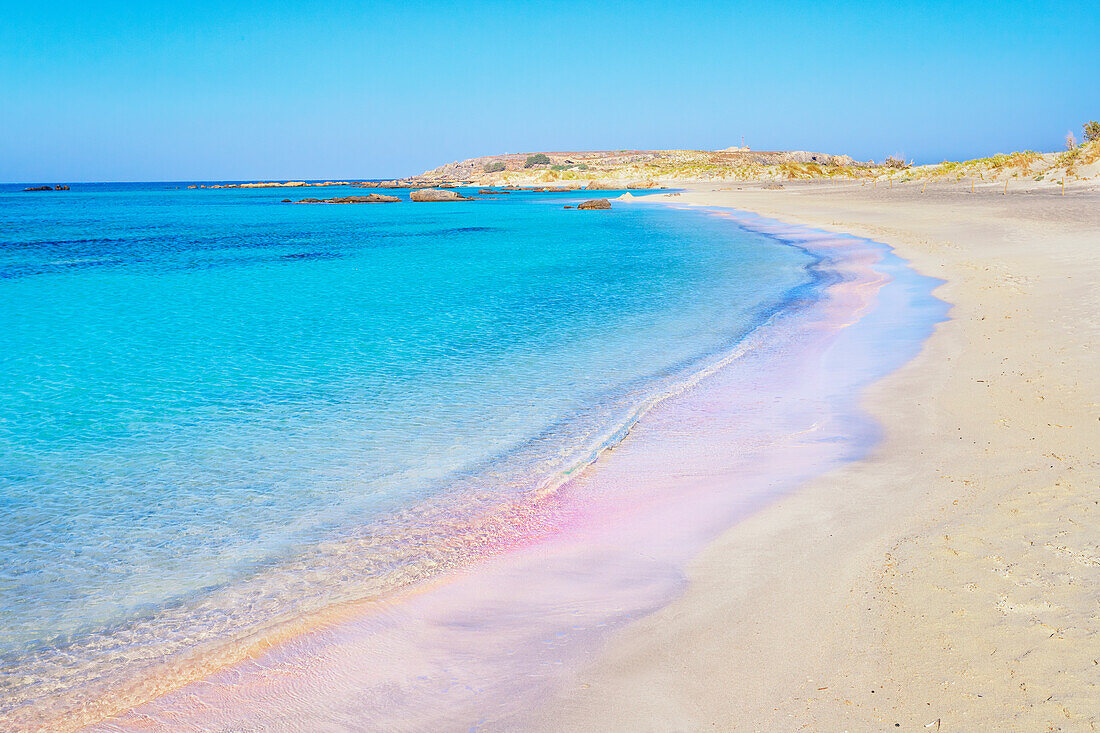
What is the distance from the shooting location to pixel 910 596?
4449 millimetres

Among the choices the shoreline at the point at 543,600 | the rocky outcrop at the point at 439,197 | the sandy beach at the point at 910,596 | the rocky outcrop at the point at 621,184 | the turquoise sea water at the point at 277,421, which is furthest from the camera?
the rocky outcrop at the point at 621,184

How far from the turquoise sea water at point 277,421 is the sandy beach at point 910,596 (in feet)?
7.21

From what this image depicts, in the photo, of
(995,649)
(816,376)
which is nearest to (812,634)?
(995,649)

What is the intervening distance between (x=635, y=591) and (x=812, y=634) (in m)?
1.20

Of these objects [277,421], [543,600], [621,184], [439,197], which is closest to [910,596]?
[543,600]

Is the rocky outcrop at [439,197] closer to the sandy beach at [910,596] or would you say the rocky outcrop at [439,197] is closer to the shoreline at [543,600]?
the sandy beach at [910,596]

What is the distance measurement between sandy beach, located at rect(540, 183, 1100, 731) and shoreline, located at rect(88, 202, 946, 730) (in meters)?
0.25

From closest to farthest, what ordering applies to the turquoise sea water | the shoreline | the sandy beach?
1. the sandy beach
2. the shoreline
3. the turquoise sea water

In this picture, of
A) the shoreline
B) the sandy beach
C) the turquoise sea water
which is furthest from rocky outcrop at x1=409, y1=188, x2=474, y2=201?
the shoreline

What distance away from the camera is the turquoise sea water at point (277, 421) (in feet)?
17.0

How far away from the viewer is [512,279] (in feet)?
76.5

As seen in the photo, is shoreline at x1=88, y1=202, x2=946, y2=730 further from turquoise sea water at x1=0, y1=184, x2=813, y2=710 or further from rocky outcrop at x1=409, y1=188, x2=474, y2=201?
rocky outcrop at x1=409, y1=188, x2=474, y2=201

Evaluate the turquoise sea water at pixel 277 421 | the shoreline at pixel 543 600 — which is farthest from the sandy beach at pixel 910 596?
the turquoise sea water at pixel 277 421

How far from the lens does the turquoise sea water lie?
519 centimetres
